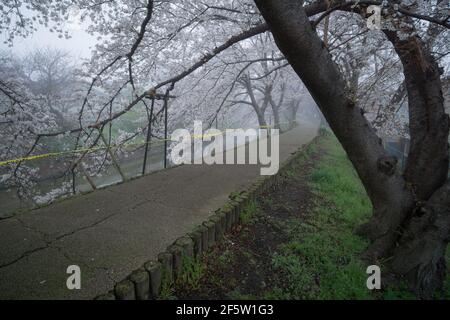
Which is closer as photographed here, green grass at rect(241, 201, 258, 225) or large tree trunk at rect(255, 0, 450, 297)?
large tree trunk at rect(255, 0, 450, 297)

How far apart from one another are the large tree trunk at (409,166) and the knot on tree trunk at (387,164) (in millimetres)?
11

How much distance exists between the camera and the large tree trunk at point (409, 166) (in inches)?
101

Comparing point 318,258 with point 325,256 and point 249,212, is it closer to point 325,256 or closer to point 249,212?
point 325,256

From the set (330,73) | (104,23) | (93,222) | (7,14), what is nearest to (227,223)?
(93,222)

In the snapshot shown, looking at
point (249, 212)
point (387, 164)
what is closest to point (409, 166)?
point (387, 164)

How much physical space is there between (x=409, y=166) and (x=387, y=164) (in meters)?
0.63

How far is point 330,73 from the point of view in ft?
7.86

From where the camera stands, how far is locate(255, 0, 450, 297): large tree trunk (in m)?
2.55

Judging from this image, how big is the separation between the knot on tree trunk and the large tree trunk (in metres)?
0.01
